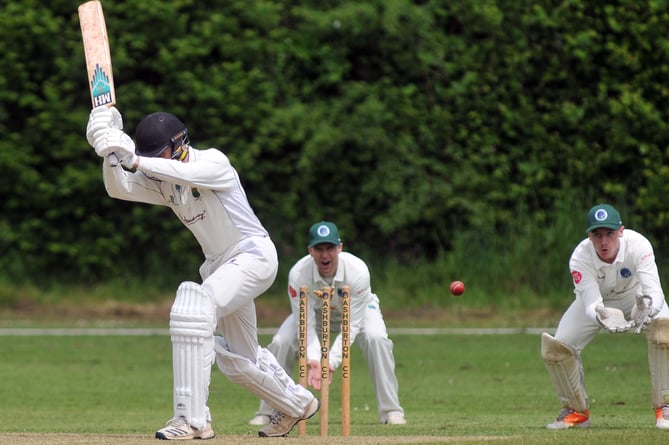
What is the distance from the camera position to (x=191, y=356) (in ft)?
18.6

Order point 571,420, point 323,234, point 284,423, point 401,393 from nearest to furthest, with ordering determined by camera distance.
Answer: point 284,423, point 571,420, point 323,234, point 401,393

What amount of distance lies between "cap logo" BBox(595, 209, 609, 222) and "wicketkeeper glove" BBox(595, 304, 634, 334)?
1.63 feet

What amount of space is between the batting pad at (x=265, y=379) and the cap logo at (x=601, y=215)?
2.00m

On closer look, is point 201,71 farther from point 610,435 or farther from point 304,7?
point 610,435

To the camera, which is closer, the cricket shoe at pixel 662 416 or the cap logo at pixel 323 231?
the cricket shoe at pixel 662 416

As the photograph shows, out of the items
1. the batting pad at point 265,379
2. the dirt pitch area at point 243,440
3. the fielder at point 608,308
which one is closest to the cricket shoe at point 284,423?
the batting pad at point 265,379

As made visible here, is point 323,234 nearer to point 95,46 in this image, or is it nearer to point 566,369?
point 566,369

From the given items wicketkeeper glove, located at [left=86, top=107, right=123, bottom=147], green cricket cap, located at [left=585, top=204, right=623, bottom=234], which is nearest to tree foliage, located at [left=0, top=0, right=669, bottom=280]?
green cricket cap, located at [left=585, top=204, right=623, bottom=234]

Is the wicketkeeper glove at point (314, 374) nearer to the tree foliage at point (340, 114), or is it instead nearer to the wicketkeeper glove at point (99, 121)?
the wicketkeeper glove at point (99, 121)

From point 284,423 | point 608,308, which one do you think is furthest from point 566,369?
point 284,423

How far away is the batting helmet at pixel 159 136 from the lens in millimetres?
5891

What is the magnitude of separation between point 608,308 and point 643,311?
225mm

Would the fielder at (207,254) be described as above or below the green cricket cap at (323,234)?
below

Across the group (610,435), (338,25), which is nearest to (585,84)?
(338,25)
